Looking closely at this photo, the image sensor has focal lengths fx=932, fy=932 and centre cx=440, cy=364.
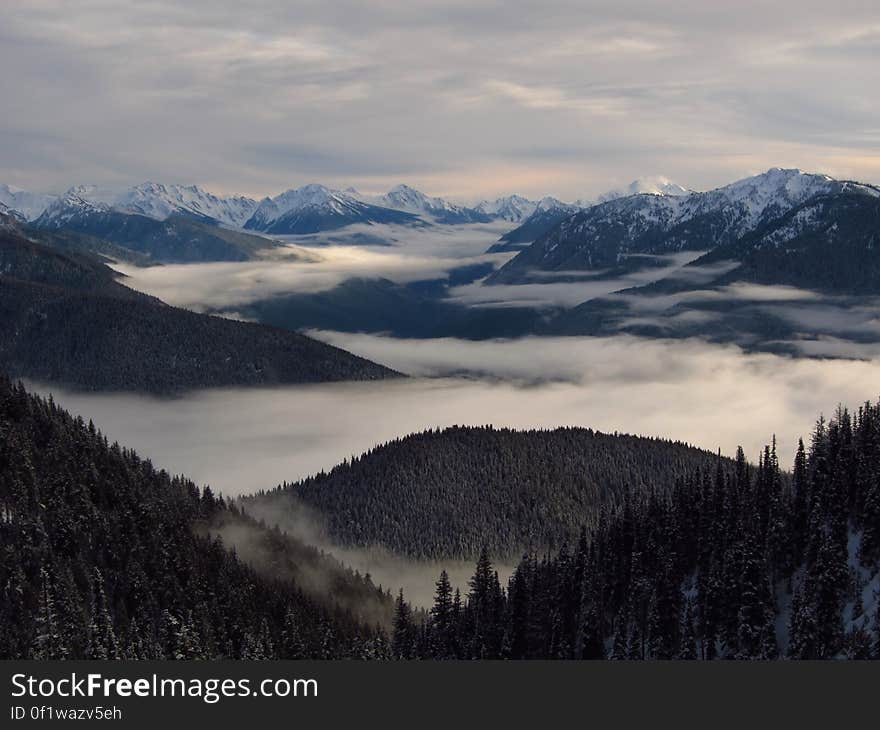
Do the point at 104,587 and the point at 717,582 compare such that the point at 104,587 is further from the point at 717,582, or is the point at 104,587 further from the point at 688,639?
the point at 717,582

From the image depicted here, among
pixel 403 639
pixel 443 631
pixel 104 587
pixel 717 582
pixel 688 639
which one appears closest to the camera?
pixel 688 639

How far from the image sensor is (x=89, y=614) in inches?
6127

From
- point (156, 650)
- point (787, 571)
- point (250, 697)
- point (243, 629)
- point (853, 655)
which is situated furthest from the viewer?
point (243, 629)

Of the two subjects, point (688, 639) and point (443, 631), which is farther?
point (443, 631)

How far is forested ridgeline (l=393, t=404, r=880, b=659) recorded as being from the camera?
115 meters

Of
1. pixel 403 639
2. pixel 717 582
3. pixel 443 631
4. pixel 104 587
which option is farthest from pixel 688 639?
pixel 104 587

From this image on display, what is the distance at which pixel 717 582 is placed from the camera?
417 ft

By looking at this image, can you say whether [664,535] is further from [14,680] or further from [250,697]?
[14,680]

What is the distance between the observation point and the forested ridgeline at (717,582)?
114875mm

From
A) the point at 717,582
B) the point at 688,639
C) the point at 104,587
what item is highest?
the point at 717,582

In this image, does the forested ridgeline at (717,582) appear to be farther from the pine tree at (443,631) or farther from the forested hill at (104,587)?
the forested hill at (104,587)

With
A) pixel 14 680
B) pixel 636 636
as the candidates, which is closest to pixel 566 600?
pixel 636 636

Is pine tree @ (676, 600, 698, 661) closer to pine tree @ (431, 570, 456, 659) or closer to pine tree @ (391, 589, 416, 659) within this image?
pine tree @ (431, 570, 456, 659)

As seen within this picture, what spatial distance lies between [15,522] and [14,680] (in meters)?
95.8
